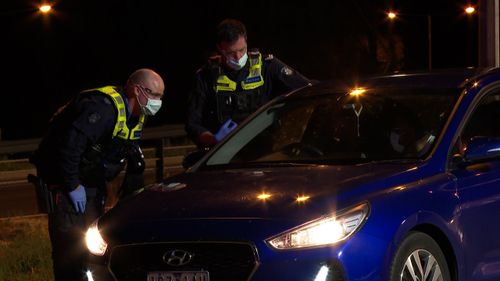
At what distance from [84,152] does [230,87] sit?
1.60 m

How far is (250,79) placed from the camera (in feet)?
25.5

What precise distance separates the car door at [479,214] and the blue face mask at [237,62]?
2.10 m

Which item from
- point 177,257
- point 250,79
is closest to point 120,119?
point 250,79

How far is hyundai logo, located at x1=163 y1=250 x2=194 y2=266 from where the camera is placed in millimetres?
4949

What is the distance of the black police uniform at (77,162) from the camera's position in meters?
6.30

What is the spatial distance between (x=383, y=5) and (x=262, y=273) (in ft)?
164

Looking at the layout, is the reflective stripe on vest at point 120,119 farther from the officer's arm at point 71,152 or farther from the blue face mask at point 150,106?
the officer's arm at point 71,152

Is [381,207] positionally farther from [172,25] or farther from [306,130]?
[172,25]

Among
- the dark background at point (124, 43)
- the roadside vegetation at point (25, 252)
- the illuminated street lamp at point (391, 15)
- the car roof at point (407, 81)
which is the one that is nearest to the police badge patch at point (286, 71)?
the car roof at point (407, 81)

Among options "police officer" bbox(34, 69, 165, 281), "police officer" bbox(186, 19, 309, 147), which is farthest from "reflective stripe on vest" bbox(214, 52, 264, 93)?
"police officer" bbox(34, 69, 165, 281)

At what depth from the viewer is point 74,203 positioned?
645 centimetres

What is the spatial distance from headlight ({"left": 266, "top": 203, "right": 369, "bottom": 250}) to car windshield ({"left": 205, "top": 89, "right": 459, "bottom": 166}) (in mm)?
911

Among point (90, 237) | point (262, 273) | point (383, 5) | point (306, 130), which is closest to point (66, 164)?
point (90, 237)

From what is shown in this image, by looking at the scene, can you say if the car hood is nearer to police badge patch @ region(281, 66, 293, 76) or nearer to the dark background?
police badge patch @ region(281, 66, 293, 76)
